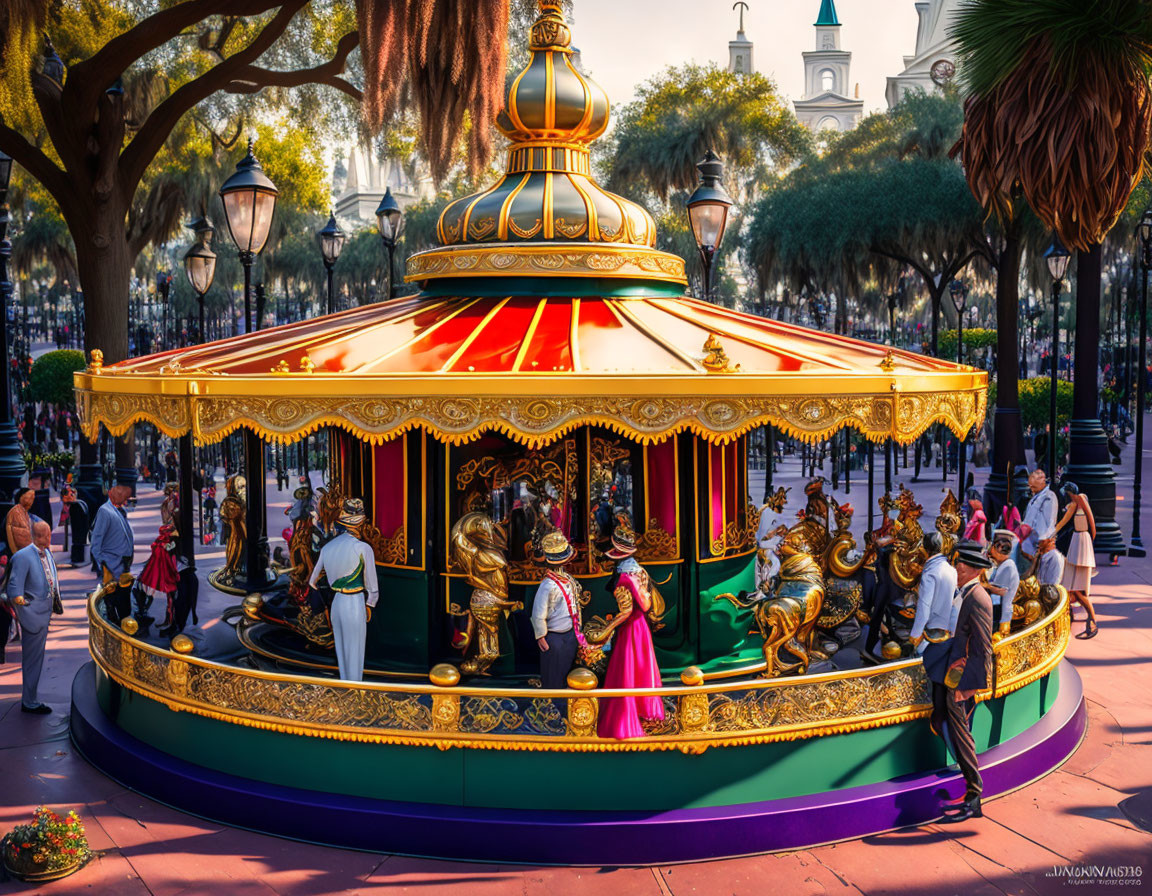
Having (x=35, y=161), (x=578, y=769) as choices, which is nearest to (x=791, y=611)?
(x=578, y=769)

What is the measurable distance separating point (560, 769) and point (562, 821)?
1.33 feet

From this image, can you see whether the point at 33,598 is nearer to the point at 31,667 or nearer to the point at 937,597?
the point at 31,667

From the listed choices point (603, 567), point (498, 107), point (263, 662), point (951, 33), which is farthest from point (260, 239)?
point (951, 33)

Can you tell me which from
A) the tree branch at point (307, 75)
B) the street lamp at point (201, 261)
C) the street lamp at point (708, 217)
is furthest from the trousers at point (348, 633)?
the tree branch at point (307, 75)

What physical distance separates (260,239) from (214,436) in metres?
5.85

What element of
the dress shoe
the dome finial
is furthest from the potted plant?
the dome finial

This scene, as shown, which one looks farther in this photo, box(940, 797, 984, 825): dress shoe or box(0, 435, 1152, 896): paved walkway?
box(940, 797, 984, 825): dress shoe

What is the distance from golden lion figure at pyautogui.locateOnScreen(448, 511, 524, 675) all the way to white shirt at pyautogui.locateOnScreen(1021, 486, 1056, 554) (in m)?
7.91

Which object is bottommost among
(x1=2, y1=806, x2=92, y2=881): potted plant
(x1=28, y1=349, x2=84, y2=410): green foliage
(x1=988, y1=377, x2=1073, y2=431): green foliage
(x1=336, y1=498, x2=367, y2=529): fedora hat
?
(x1=2, y1=806, x2=92, y2=881): potted plant

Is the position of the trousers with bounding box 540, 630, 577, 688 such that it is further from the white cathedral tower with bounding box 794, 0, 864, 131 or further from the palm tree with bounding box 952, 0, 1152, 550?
the white cathedral tower with bounding box 794, 0, 864, 131

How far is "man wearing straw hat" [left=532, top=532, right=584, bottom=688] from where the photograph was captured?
9.05m

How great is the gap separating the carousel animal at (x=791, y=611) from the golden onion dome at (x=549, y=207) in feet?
11.0

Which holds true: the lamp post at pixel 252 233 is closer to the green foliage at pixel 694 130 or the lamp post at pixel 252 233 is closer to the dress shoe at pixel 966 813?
the dress shoe at pixel 966 813

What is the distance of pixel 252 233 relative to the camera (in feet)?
46.2
